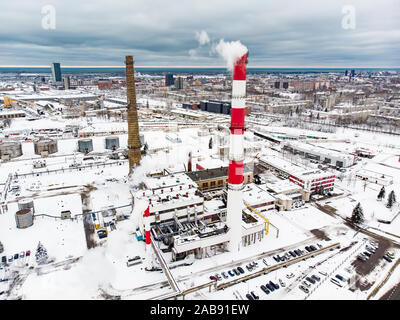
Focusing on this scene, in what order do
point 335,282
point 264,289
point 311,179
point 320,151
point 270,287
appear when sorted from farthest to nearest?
point 320,151
point 311,179
point 335,282
point 270,287
point 264,289

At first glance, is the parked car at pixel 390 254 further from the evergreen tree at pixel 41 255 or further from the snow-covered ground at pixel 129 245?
the evergreen tree at pixel 41 255

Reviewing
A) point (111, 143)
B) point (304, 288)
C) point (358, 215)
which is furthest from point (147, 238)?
point (111, 143)

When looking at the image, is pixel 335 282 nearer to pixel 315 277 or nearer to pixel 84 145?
pixel 315 277

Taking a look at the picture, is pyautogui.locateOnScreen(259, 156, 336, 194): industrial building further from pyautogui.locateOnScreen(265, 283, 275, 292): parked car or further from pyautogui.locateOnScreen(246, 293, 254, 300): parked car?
pyautogui.locateOnScreen(246, 293, 254, 300): parked car

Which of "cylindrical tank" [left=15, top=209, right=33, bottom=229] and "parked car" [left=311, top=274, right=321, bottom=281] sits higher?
"cylindrical tank" [left=15, top=209, right=33, bottom=229]

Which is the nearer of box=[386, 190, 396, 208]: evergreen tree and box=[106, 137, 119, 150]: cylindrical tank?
box=[386, 190, 396, 208]: evergreen tree

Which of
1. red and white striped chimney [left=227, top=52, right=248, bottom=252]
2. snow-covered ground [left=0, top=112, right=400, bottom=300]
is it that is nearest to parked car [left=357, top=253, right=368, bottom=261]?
snow-covered ground [left=0, top=112, right=400, bottom=300]

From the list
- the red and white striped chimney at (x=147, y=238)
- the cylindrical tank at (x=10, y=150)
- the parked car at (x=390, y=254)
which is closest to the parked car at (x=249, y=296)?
the red and white striped chimney at (x=147, y=238)
